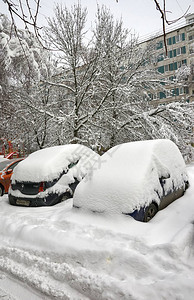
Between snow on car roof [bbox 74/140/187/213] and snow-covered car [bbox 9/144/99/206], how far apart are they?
121cm

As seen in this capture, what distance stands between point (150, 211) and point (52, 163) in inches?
122

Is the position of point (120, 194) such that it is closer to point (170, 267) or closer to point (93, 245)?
point (93, 245)

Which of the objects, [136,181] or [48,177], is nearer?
[136,181]

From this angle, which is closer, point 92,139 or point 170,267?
point 170,267

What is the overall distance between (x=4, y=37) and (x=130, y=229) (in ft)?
31.9

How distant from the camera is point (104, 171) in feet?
16.9

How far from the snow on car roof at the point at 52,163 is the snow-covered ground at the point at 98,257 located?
5.05ft

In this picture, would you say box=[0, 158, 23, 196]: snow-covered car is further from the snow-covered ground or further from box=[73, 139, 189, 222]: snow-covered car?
box=[73, 139, 189, 222]: snow-covered car

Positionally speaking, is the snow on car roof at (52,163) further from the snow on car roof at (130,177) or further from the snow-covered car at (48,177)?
the snow on car roof at (130,177)

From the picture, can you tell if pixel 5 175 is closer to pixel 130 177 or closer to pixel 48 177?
pixel 48 177

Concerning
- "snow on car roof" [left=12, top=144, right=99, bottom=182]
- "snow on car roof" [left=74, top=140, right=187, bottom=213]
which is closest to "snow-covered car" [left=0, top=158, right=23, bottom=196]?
"snow on car roof" [left=12, top=144, right=99, bottom=182]

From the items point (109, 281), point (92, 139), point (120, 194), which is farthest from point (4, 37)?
point (109, 281)

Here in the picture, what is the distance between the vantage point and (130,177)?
4.58 meters

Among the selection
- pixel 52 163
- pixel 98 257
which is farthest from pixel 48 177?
pixel 98 257
